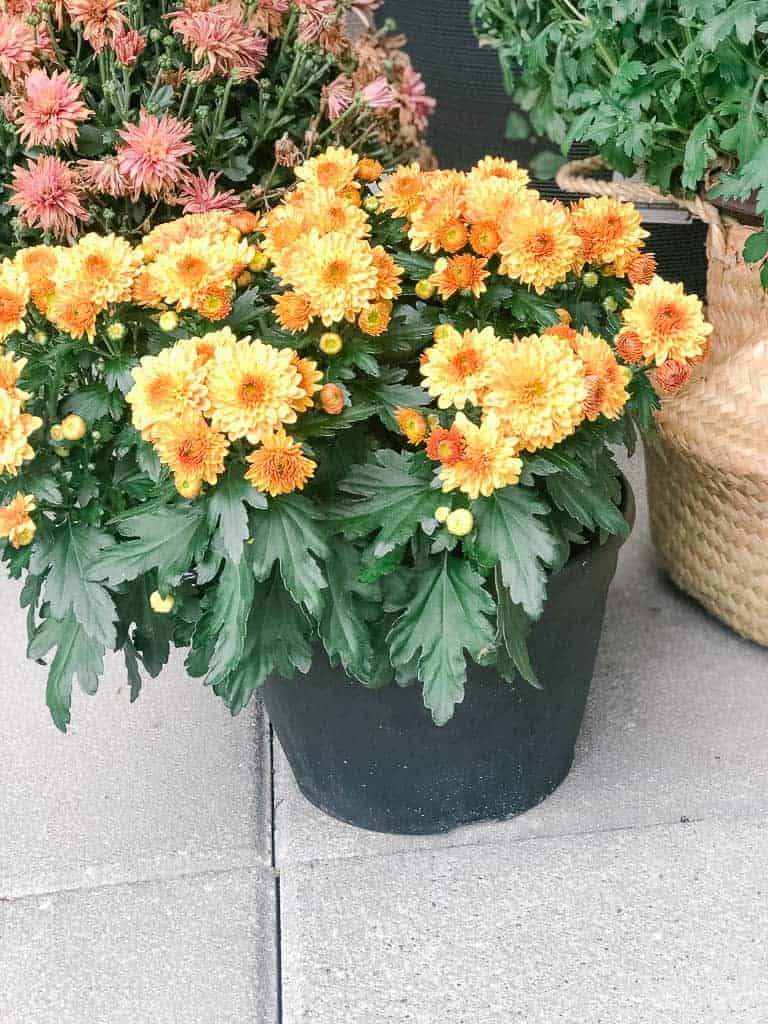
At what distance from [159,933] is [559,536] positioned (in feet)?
2.43

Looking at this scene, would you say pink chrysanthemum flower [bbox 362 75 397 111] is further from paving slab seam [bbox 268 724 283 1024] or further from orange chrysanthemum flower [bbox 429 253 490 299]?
paving slab seam [bbox 268 724 283 1024]

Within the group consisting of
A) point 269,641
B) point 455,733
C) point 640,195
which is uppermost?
point 640,195

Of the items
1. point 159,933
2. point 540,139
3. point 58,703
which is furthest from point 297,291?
point 540,139

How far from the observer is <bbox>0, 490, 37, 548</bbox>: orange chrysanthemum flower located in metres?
1.12

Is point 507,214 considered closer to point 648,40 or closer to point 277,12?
point 648,40

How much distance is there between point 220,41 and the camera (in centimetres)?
157

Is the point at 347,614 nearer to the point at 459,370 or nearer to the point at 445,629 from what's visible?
the point at 445,629

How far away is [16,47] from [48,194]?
9.3 inches

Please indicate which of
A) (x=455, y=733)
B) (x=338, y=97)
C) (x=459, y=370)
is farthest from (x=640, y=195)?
(x=455, y=733)

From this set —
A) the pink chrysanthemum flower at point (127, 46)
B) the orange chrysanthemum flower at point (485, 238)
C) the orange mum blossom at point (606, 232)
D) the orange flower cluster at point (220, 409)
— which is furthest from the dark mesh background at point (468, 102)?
the orange flower cluster at point (220, 409)

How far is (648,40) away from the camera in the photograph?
158 cm

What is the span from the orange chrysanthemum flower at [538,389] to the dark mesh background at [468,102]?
1.70 metres

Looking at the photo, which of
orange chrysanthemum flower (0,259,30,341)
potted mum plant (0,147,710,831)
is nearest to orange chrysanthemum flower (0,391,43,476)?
potted mum plant (0,147,710,831)

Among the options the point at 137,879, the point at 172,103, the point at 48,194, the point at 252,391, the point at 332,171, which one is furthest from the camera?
the point at 172,103
